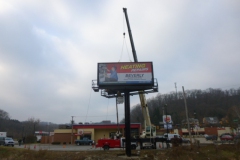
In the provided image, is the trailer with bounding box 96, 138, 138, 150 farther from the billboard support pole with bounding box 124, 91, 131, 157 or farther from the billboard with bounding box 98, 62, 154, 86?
the billboard with bounding box 98, 62, 154, 86

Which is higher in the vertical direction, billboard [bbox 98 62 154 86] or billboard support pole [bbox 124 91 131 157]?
billboard [bbox 98 62 154 86]

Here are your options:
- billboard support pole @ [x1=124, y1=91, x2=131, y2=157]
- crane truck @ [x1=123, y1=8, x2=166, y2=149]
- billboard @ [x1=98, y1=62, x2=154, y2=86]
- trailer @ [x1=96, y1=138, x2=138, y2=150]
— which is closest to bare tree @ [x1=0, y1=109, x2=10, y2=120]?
trailer @ [x1=96, y1=138, x2=138, y2=150]

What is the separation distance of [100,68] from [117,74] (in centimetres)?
237

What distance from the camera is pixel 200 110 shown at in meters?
125

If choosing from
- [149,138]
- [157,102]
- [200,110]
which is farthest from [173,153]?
[157,102]

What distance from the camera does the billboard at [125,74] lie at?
90.9ft

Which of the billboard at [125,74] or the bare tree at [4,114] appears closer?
the billboard at [125,74]

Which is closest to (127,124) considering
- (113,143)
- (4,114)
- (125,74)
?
(125,74)

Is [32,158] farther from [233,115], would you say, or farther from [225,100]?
[225,100]

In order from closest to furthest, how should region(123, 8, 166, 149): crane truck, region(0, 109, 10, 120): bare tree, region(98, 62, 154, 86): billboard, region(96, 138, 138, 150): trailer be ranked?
region(98, 62, 154, 86): billboard, region(123, 8, 166, 149): crane truck, region(96, 138, 138, 150): trailer, region(0, 109, 10, 120): bare tree

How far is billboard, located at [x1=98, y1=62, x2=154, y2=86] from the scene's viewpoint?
2772 cm

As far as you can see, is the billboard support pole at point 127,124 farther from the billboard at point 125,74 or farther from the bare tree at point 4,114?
the bare tree at point 4,114

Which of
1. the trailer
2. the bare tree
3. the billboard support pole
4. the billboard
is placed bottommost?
the trailer

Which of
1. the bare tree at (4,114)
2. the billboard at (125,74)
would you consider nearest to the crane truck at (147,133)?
the billboard at (125,74)
